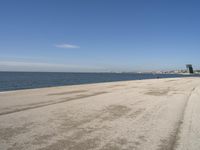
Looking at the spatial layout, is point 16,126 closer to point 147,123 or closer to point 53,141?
point 53,141

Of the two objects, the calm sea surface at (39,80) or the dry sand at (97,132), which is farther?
the calm sea surface at (39,80)

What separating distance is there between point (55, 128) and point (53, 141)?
3.57ft

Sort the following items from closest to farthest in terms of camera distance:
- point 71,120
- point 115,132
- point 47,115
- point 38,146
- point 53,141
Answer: point 38,146 → point 53,141 → point 115,132 → point 71,120 → point 47,115

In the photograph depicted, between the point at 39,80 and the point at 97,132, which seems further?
the point at 39,80

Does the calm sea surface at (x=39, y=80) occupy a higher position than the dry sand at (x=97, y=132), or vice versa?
the dry sand at (x=97, y=132)

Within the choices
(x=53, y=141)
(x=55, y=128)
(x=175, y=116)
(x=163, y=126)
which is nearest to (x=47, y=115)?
(x=55, y=128)

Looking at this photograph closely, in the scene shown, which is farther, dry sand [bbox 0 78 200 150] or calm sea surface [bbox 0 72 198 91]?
calm sea surface [bbox 0 72 198 91]

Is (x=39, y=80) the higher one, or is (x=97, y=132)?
(x=97, y=132)

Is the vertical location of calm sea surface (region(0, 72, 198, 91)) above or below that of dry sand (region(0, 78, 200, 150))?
below

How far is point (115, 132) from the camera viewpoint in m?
5.32

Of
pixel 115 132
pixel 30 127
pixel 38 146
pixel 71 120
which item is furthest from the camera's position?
pixel 71 120

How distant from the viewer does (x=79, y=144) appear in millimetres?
4395

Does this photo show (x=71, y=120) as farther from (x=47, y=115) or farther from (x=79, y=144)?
(x=79, y=144)

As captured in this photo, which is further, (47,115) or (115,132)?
(47,115)
